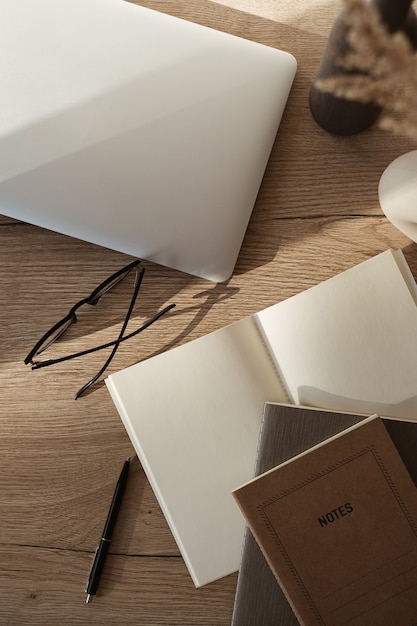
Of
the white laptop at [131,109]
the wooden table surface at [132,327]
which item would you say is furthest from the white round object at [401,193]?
the white laptop at [131,109]

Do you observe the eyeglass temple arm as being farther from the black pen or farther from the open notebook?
the black pen

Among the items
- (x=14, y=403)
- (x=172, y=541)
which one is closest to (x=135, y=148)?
(x=14, y=403)

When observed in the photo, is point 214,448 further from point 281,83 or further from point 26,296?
point 281,83

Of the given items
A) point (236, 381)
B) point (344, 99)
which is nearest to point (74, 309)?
point (236, 381)

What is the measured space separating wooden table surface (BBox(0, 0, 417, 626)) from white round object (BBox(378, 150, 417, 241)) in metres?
0.03

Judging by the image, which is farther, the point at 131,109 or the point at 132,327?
the point at 132,327

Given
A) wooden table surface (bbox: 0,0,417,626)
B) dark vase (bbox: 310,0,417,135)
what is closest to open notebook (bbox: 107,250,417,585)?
wooden table surface (bbox: 0,0,417,626)

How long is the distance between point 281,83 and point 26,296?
399 millimetres

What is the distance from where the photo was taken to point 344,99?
0.65 m

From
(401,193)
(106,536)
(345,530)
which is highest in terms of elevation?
(401,193)

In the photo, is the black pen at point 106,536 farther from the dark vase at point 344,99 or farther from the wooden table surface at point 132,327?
the dark vase at point 344,99

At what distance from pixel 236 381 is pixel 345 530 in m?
0.21

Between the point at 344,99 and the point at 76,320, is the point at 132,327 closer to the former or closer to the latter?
the point at 76,320

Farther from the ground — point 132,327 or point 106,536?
point 132,327
